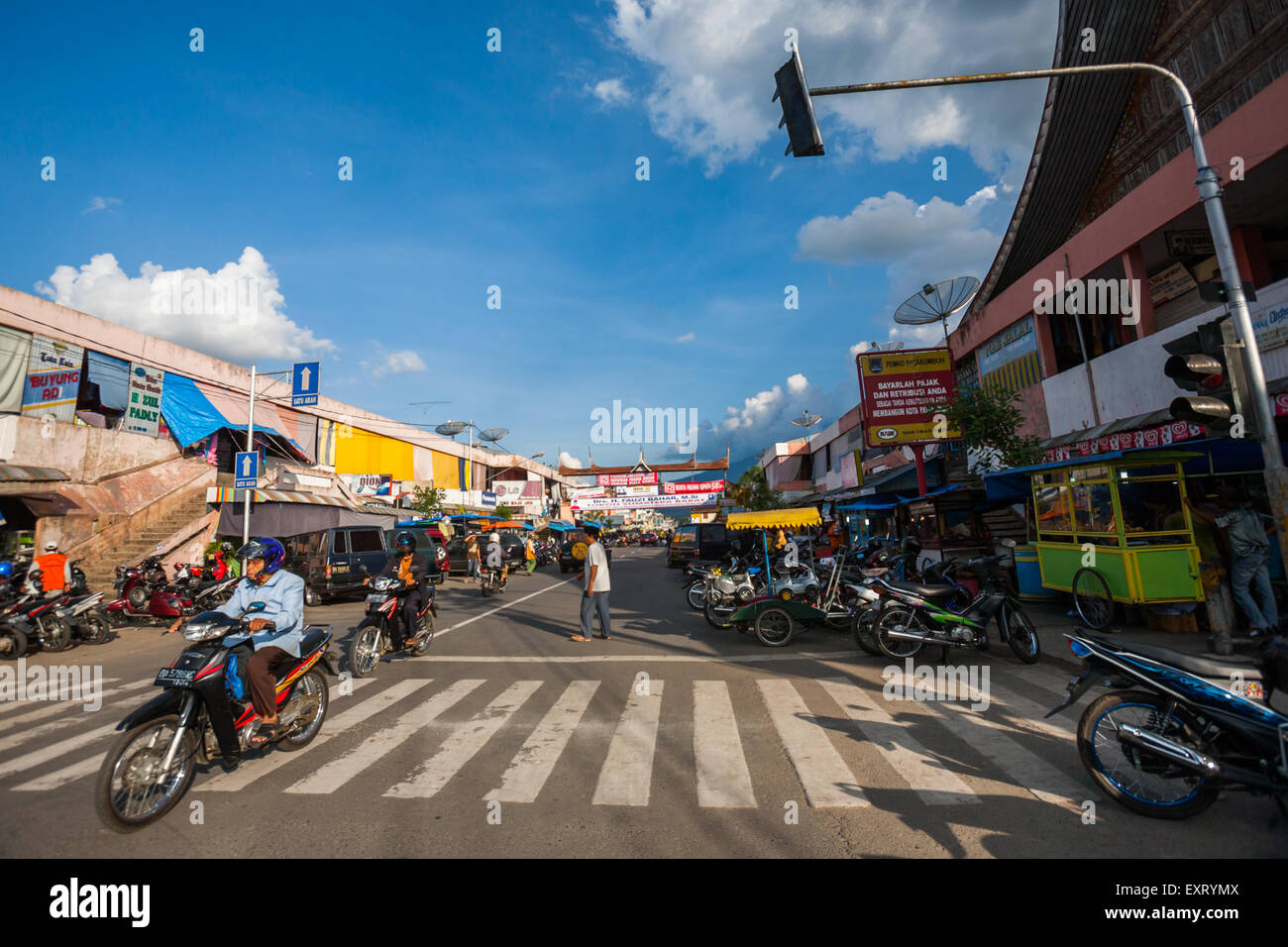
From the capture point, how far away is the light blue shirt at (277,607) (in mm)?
4988

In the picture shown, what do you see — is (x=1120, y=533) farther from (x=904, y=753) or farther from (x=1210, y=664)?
(x=904, y=753)

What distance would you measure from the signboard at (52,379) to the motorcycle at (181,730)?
61.6ft

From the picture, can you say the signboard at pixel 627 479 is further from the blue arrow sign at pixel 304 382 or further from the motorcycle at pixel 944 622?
the motorcycle at pixel 944 622

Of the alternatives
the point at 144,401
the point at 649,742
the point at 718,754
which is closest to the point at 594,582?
the point at 649,742

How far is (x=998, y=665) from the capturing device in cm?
810

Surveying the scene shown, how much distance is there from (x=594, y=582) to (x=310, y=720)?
5351 mm

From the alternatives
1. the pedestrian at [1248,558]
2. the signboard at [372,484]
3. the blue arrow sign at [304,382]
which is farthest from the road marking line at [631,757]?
the signboard at [372,484]

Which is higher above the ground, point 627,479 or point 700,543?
point 627,479

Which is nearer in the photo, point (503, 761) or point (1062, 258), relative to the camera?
point (503, 761)

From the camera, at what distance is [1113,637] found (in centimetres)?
820

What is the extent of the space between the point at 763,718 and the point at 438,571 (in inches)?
726
